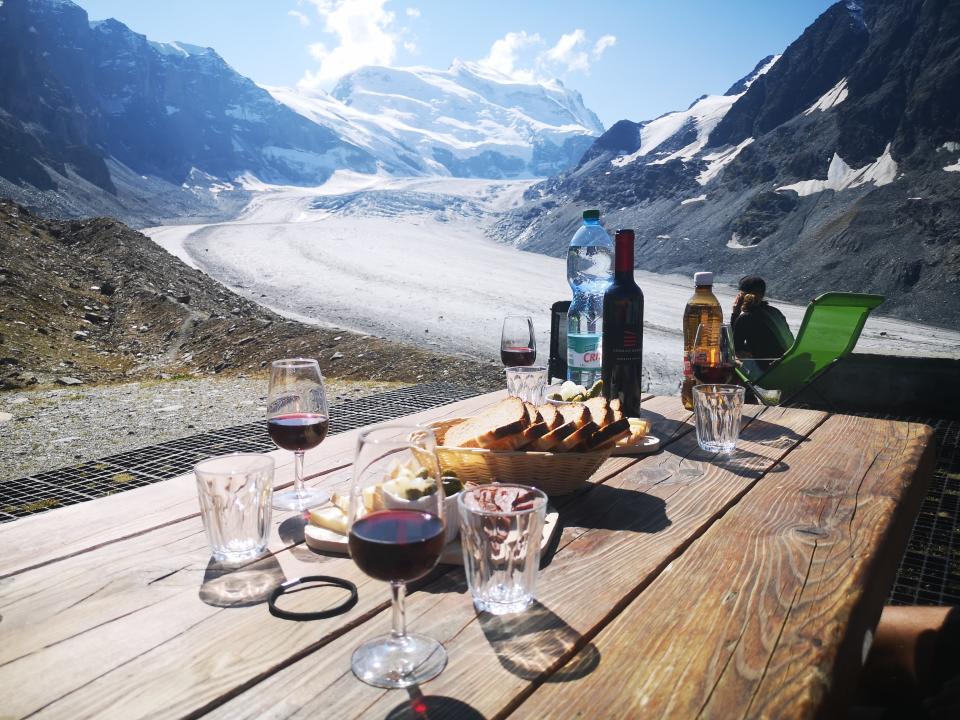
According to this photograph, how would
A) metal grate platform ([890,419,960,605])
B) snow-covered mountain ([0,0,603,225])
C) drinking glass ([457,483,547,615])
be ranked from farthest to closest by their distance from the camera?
snow-covered mountain ([0,0,603,225]) → metal grate platform ([890,419,960,605]) → drinking glass ([457,483,547,615])

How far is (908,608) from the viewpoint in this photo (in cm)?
217

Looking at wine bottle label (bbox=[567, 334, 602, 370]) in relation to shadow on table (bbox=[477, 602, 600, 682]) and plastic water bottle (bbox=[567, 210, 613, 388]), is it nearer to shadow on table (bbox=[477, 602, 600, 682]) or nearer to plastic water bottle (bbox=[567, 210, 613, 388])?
plastic water bottle (bbox=[567, 210, 613, 388])

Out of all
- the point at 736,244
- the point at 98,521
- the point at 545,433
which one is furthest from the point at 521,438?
the point at 736,244

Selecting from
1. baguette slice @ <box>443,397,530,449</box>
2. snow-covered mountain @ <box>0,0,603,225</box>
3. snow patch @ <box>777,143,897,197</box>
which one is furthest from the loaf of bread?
snow-covered mountain @ <box>0,0,603,225</box>

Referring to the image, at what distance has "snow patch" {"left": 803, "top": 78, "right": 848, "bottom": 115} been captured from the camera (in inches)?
1602

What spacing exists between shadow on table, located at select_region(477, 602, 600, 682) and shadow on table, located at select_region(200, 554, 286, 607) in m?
0.39

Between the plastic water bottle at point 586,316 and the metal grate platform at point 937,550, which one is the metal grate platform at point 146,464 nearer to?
the plastic water bottle at point 586,316

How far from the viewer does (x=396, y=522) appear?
1.03 m

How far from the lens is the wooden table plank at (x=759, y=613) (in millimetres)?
992

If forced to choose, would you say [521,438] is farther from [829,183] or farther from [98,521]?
[829,183]

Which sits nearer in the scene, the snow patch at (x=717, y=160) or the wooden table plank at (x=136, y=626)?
the wooden table plank at (x=136, y=626)

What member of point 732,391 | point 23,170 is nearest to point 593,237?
point 732,391

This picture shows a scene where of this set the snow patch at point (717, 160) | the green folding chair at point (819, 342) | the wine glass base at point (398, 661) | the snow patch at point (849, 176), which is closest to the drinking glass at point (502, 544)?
the wine glass base at point (398, 661)

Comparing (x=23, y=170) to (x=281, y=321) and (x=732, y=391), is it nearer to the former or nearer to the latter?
(x=281, y=321)
